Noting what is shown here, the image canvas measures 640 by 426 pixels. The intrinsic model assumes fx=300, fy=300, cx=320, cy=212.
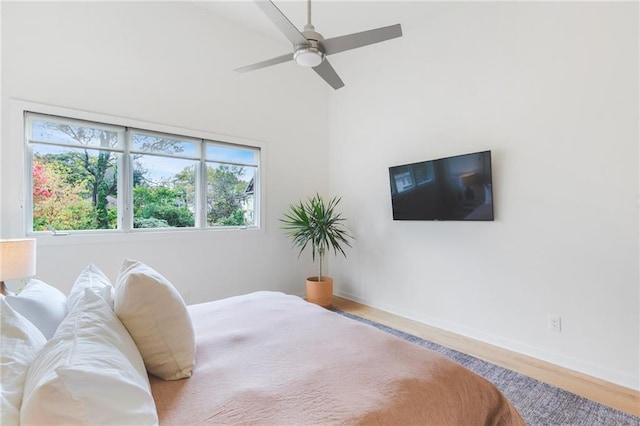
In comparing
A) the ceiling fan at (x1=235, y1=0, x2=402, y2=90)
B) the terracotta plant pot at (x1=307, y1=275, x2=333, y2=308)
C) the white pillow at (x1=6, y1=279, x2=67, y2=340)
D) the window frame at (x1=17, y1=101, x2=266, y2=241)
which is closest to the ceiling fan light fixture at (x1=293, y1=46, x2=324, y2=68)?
the ceiling fan at (x1=235, y1=0, x2=402, y2=90)

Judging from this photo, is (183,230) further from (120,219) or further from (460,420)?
(460,420)

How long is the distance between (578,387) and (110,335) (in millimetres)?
2932

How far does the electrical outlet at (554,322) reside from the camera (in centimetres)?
250

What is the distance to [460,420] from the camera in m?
1.15

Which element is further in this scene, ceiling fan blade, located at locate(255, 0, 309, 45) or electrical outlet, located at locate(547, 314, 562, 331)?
electrical outlet, located at locate(547, 314, 562, 331)

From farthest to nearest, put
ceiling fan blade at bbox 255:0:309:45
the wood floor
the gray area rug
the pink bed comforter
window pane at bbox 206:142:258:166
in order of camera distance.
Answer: window pane at bbox 206:142:258:166
the wood floor
the gray area rug
ceiling fan blade at bbox 255:0:309:45
the pink bed comforter

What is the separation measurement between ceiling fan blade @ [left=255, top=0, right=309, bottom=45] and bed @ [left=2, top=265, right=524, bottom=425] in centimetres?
152

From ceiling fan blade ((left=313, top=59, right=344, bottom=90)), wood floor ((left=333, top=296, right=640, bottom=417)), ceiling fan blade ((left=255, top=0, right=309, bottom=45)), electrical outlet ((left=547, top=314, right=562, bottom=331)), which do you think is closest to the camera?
ceiling fan blade ((left=255, top=0, right=309, bottom=45))

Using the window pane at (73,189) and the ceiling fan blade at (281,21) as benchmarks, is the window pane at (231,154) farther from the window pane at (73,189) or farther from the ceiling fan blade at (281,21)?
Result: the ceiling fan blade at (281,21)

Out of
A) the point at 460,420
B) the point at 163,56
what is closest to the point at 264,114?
the point at 163,56

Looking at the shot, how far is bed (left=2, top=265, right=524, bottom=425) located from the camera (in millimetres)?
705

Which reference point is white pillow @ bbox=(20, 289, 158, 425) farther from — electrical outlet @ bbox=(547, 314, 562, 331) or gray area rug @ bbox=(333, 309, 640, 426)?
electrical outlet @ bbox=(547, 314, 562, 331)

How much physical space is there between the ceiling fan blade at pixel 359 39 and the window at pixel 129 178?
2.18 metres

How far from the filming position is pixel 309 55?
1.93 metres
